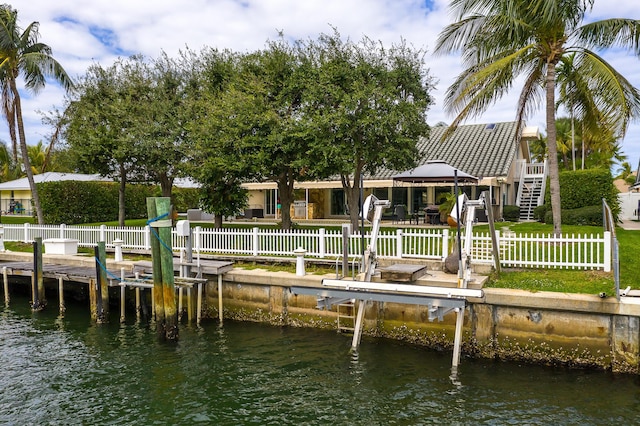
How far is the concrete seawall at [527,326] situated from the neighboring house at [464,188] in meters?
11.5

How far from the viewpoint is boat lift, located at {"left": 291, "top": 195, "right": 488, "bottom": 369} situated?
8.27 meters

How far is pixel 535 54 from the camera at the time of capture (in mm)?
12961

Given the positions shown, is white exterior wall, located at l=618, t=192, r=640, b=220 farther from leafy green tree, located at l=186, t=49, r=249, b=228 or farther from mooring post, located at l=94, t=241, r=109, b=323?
mooring post, located at l=94, t=241, r=109, b=323

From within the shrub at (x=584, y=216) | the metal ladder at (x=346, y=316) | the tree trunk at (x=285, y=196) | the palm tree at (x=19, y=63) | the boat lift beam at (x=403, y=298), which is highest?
the palm tree at (x=19, y=63)

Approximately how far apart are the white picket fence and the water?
2520mm

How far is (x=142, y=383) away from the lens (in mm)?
8133

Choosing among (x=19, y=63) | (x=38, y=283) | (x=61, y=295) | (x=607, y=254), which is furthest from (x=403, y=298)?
(x=19, y=63)

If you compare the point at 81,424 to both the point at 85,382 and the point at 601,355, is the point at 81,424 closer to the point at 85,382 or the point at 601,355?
the point at 85,382

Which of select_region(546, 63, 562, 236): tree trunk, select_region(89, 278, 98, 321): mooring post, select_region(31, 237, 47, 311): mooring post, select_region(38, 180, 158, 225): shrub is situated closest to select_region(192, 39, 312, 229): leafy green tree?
select_region(89, 278, 98, 321): mooring post

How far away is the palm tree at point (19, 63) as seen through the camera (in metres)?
18.0

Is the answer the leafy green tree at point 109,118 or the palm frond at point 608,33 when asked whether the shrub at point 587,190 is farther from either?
the leafy green tree at point 109,118

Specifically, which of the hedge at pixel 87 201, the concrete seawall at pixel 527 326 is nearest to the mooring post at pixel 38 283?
the concrete seawall at pixel 527 326

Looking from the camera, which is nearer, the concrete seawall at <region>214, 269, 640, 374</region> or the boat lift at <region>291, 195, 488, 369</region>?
the concrete seawall at <region>214, 269, 640, 374</region>

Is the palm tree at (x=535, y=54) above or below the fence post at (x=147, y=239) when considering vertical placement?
above
